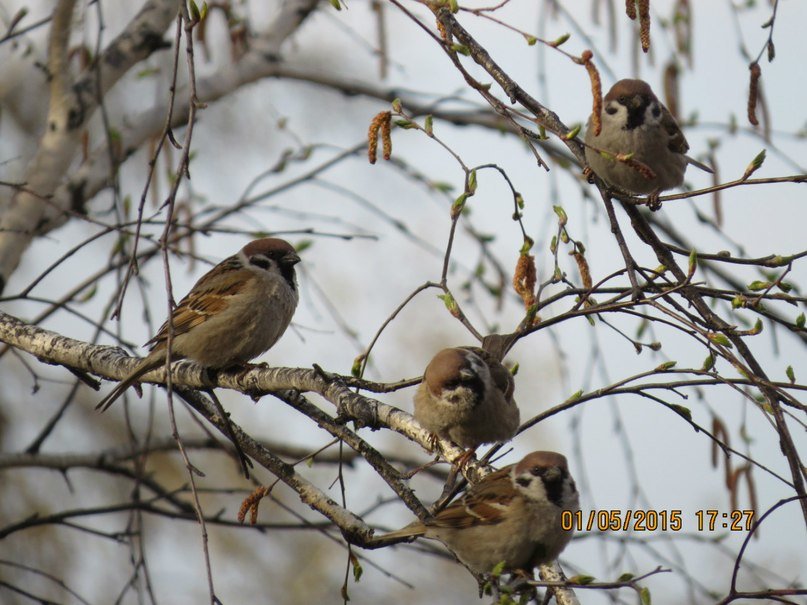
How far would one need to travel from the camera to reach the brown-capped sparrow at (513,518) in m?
2.88

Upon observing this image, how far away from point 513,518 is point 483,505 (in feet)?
0.34

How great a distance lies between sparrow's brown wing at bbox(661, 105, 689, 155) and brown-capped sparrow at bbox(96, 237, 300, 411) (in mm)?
1573

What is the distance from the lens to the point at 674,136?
4.16m

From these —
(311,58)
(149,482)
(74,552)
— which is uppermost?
(311,58)

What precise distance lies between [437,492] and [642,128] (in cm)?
535

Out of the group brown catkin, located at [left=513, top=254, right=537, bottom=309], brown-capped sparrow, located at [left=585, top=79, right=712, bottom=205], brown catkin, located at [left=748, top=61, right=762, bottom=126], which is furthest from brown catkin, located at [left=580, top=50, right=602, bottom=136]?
brown-capped sparrow, located at [left=585, top=79, right=712, bottom=205]

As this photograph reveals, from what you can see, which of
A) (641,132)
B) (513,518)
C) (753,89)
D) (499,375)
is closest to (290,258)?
(499,375)

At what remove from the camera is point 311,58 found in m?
10.1

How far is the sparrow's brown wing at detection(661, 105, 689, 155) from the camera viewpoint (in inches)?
163

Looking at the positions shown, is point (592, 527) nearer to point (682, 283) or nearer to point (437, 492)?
point (682, 283)

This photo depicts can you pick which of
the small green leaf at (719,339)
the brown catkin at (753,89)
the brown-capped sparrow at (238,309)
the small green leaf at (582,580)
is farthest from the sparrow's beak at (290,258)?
the small green leaf at (582,580)

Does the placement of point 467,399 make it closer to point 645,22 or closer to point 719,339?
point 719,339

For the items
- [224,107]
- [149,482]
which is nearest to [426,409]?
[149,482]

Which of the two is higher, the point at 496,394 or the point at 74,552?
the point at 74,552
